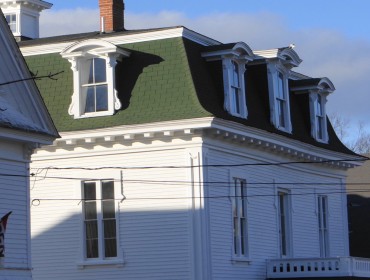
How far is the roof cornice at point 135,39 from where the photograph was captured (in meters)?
38.2

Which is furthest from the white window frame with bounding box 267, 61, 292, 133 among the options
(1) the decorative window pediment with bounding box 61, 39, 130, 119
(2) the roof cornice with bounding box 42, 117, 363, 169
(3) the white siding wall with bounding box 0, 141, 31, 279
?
(3) the white siding wall with bounding box 0, 141, 31, 279

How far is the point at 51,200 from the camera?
126 ft

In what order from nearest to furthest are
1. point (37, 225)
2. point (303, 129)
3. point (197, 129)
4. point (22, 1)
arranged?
point (197, 129), point (37, 225), point (303, 129), point (22, 1)

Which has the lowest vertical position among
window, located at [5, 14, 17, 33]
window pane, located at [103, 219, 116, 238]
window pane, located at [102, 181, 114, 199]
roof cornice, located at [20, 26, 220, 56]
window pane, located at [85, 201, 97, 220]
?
window pane, located at [103, 219, 116, 238]

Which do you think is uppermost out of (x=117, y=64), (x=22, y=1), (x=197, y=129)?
(x=22, y=1)

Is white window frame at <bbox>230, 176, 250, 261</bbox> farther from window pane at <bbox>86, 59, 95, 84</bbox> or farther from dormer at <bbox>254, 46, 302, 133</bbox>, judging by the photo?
window pane at <bbox>86, 59, 95, 84</bbox>

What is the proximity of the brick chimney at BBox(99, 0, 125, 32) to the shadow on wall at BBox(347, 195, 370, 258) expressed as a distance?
17.0 m

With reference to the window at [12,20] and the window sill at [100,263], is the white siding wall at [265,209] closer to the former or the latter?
the window sill at [100,263]

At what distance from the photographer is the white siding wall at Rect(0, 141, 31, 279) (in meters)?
30.6

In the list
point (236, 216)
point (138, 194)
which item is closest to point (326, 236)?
point (236, 216)

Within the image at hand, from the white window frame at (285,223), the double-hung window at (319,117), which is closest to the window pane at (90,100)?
the white window frame at (285,223)

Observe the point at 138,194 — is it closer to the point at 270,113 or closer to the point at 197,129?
the point at 197,129

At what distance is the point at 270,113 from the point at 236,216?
4214 mm

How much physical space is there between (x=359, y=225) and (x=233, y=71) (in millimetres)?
18195
